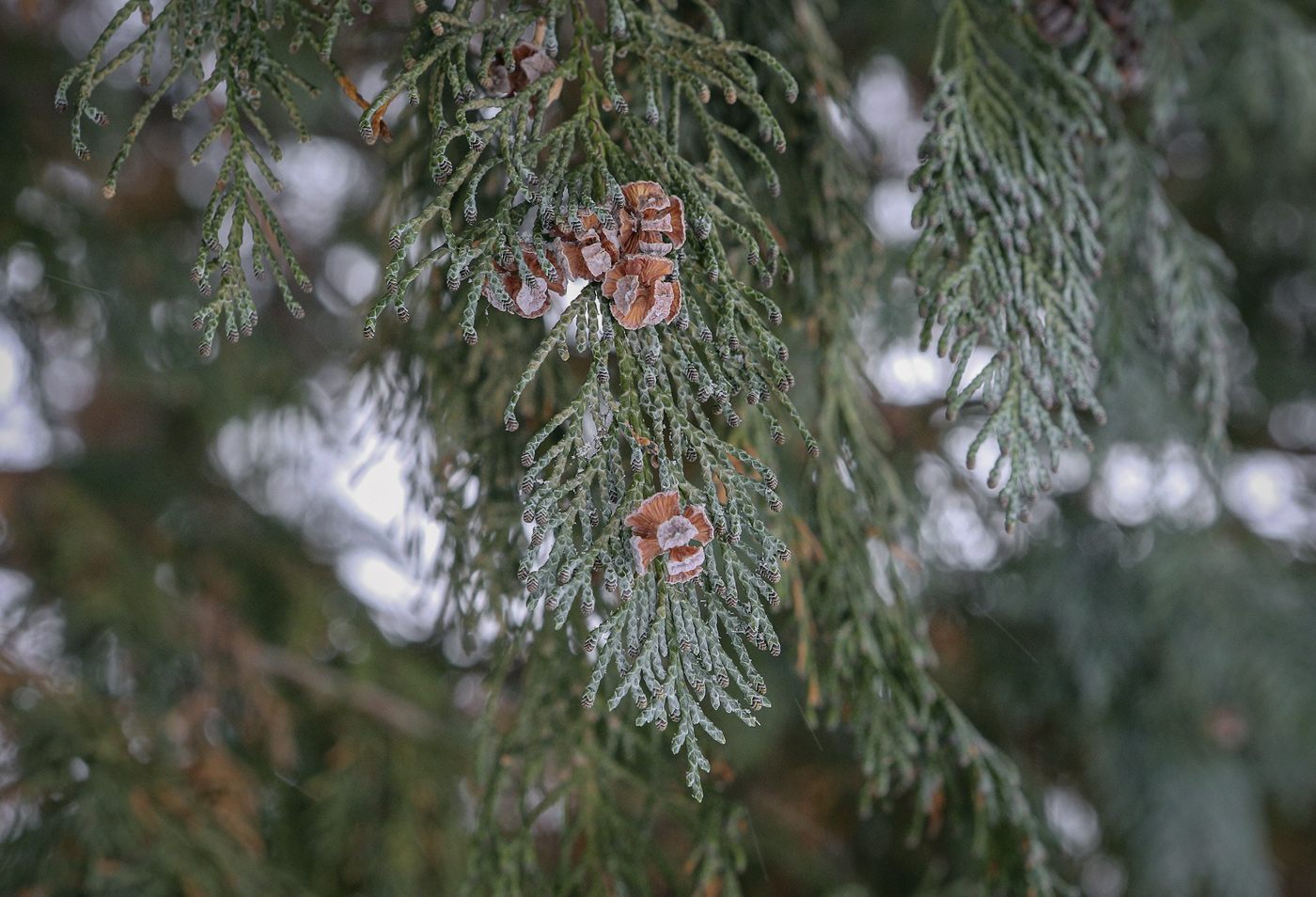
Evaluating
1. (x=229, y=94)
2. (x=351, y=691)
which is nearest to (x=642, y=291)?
(x=229, y=94)

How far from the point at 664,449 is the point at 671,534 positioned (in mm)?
51

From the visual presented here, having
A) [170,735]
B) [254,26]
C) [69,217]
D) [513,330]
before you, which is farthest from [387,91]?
[69,217]

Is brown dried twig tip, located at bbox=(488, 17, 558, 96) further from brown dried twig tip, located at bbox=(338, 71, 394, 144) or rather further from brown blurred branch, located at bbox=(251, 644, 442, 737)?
brown blurred branch, located at bbox=(251, 644, 442, 737)

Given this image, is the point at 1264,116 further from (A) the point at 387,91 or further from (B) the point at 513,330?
(A) the point at 387,91

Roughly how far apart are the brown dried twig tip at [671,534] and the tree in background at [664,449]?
0.04ft

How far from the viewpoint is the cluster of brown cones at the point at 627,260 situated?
A: 1.55ft

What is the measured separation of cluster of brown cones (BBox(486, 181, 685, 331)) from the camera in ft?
1.55

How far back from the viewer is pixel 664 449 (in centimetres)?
49

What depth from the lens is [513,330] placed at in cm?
71

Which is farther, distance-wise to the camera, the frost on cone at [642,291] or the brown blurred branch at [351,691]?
the brown blurred branch at [351,691]

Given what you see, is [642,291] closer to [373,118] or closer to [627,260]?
[627,260]

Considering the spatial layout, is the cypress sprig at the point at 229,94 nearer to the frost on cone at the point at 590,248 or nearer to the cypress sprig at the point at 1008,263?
the frost on cone at the point at 590,248

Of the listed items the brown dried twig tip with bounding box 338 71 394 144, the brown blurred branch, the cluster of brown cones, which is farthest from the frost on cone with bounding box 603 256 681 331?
the brown blurred branch

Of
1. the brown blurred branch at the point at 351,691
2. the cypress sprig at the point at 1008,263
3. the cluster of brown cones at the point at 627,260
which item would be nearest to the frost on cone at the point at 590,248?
the cluster of brown cones at the point at 627,260
